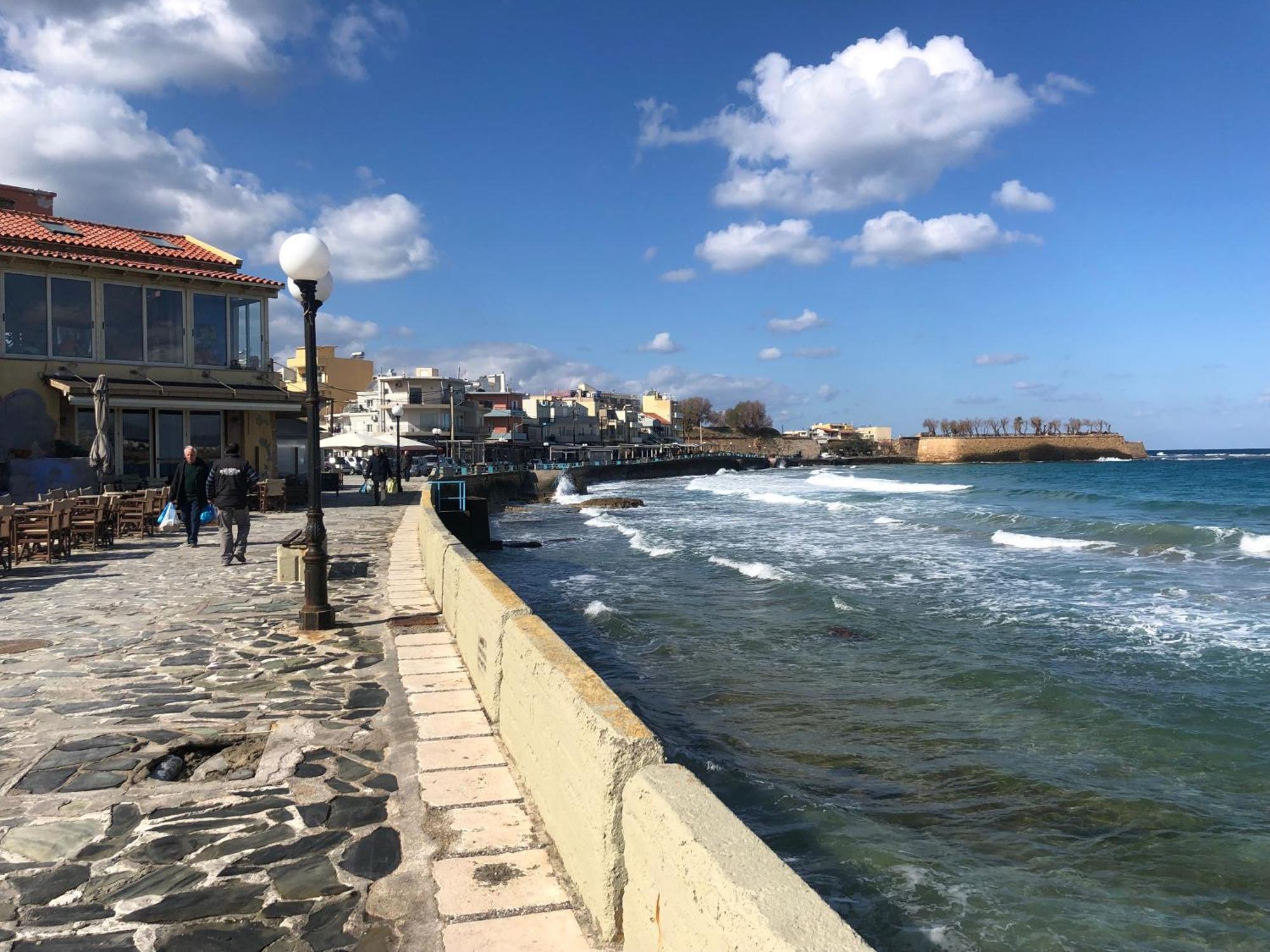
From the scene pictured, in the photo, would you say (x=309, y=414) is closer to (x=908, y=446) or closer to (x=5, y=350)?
(x=5, y=350)

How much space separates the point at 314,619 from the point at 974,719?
5.86m

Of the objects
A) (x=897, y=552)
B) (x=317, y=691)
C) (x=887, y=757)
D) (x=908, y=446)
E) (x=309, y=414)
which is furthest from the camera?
(x=908, y=446)

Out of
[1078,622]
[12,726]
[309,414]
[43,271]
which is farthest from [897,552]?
[43,271]

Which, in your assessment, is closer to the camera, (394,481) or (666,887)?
(666,887)

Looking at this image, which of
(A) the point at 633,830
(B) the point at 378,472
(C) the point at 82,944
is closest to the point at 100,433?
(B) the point at 378,472

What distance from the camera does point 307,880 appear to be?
344cm

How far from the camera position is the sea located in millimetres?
4828

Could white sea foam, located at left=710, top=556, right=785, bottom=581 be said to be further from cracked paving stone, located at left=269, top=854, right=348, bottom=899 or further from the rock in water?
the rock in water

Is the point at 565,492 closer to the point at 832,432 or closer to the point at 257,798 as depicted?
the point at 257,798

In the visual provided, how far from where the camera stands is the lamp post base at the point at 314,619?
25.2ft

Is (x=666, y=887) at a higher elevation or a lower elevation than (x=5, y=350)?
lower

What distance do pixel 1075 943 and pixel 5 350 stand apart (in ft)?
70.7

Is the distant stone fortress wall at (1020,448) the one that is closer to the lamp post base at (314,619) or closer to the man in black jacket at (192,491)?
the man in black jacket at (192,491)

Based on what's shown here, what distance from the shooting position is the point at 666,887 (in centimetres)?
239
